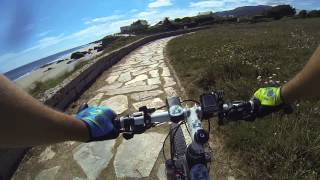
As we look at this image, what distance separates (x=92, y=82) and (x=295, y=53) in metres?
6.67

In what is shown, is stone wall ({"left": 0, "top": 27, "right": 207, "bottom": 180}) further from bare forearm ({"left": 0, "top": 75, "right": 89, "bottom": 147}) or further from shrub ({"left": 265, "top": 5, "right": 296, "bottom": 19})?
shrub ({"left": 265, "top": 5, "right": 296, "bottom": 19})

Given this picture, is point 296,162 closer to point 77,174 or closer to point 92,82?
point 77,174

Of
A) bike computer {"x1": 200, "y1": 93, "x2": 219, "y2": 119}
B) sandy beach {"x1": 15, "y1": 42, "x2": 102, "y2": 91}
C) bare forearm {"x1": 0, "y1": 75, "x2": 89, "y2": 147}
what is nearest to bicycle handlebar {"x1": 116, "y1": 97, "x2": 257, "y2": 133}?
bike computer {"x1": 200, "y1": 93, "x2": 219, "y2": 119}

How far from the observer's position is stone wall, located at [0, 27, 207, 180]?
4520mm

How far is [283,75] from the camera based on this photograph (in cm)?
713

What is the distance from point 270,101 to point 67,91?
6.51 m

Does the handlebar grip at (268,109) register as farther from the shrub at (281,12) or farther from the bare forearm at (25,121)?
the shrub at (281,12)

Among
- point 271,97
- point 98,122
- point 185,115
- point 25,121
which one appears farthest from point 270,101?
point 25,121

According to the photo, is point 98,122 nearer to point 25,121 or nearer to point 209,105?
point 25,121

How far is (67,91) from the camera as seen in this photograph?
25.6 feet

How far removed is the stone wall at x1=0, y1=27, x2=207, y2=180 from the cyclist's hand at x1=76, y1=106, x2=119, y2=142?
2945 millimetres

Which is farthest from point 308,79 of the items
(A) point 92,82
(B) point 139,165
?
(A) point 92,82

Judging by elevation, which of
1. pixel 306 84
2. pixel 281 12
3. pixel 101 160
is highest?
pixel 306 84

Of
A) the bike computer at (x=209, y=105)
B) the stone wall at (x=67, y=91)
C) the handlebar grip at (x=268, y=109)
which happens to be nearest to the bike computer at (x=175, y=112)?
the bike computer at (x=209, y=105)
